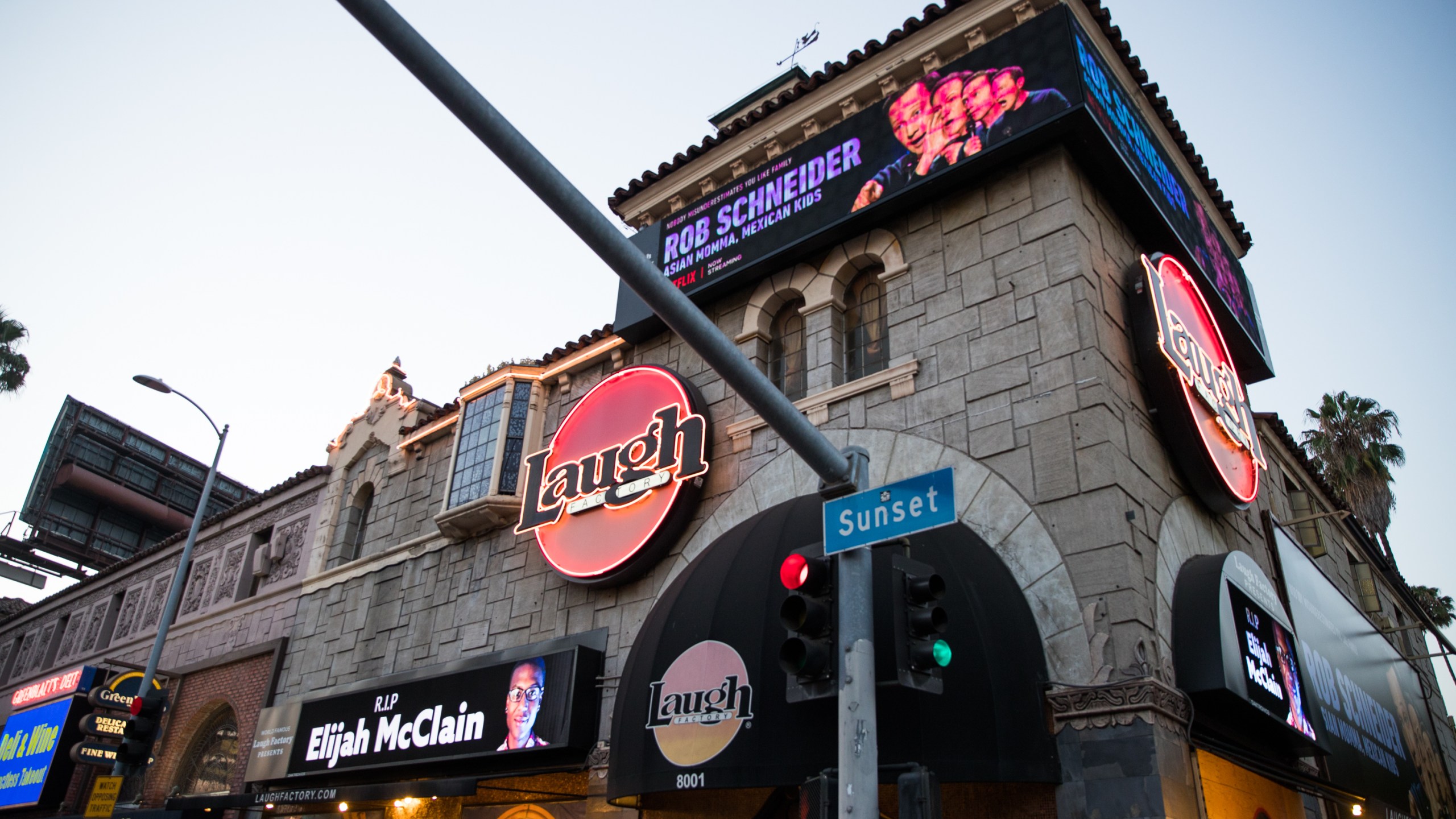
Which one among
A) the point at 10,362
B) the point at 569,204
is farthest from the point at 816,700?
the point at 10,362

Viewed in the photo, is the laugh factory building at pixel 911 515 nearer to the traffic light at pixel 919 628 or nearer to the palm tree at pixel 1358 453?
the traffic light at pixel 919 628

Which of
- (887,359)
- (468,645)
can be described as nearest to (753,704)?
(887,359)

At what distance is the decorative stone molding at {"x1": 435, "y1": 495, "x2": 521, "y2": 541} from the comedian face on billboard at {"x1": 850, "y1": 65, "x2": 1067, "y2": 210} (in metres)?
7.88

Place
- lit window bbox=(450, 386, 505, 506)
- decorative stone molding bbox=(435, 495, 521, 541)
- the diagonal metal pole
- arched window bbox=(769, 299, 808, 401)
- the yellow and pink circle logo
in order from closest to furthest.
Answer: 1. the diagonal metal pole
2. the yellow and pink circle logo
3. arched window bbox=(769, 299, 808, 401)
4. decorative stone molding bbox=(435, 495, 521, 541)
5. lit window bbox=(450, 386, 505, 506)

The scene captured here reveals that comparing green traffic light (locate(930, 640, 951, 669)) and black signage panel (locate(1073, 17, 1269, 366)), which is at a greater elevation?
black signage panel (locate(1073, 17, 1269, 366))

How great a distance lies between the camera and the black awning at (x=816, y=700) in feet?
27.8

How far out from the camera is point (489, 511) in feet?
53.9

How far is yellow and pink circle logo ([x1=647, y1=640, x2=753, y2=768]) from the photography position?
9773 millimetres

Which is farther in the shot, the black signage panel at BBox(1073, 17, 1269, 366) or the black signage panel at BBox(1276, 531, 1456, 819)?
the black signage panel at BBox(1073, 17, 1269, 366)

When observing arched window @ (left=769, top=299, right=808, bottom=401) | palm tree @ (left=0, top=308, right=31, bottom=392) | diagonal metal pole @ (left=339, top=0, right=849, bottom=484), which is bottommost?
diagonal metal pole @ (left=339, top=0, right=849, bottom=484)

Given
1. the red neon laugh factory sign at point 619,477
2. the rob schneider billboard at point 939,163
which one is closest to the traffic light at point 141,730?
the red neon laugh factory sign at point 619,477

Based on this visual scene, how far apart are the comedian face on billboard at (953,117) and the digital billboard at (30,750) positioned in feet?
80.1

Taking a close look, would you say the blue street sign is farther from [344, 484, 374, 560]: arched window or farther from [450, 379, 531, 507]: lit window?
[344, 484, 374, 560]: arched window

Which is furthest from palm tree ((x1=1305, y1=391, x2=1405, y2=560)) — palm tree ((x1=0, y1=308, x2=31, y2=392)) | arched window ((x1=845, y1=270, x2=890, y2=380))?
palm tree ((x1=0, y1=308, x2=31, y2=392))
